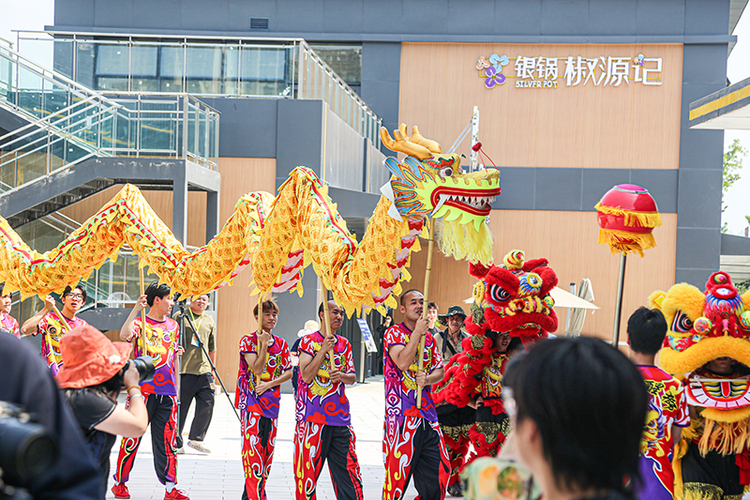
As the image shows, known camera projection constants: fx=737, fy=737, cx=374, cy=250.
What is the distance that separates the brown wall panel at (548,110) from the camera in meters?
16.6

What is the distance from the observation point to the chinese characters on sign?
16703mm

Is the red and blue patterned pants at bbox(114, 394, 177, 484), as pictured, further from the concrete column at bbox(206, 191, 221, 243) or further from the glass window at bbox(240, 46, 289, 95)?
the glass window at bbox(240, 46, 289, 95)

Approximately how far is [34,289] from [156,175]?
179 inches

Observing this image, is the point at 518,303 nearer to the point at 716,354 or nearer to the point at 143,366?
the point at 716,354

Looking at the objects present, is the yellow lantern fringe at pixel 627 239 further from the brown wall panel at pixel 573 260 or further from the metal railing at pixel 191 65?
the brown wall panel at pixel 573 260

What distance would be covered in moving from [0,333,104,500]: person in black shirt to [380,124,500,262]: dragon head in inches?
119

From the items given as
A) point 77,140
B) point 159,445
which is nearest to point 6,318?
point 159,445

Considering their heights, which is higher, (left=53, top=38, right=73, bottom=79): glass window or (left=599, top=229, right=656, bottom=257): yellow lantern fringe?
(left=53, top=38, right=73, bottom=79): glass window

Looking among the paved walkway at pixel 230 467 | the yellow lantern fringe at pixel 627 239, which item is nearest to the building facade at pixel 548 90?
the paved walkway at pixel 230 467

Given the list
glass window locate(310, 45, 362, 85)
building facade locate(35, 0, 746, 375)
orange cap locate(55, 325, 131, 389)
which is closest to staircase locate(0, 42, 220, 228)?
building facade locate(35, 0, 746, 375)

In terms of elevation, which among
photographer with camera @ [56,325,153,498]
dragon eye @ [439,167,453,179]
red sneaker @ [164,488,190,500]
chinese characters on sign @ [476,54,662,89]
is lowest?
red sneaker @ [164,488,190,500]

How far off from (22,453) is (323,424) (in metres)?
3.97

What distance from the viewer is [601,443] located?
1383 mm

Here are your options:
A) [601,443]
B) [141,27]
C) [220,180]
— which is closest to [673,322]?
[601,443]
